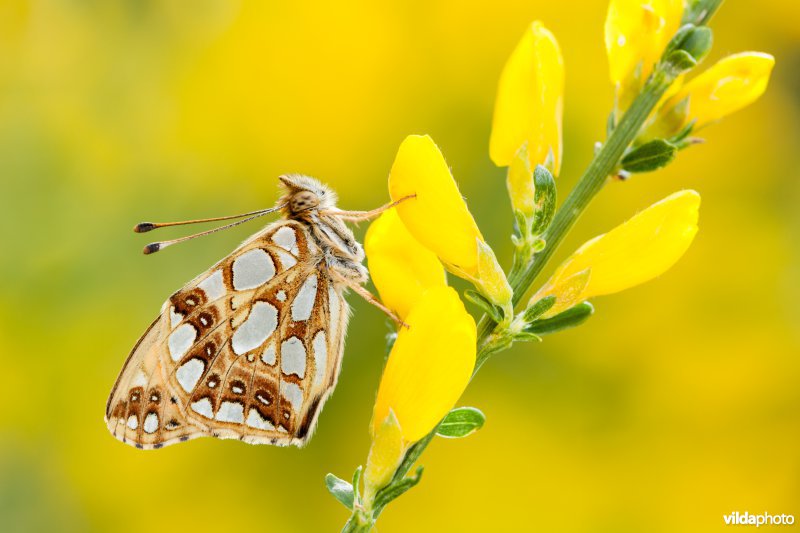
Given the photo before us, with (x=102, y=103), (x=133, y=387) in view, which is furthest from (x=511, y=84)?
(x=102, y=103)

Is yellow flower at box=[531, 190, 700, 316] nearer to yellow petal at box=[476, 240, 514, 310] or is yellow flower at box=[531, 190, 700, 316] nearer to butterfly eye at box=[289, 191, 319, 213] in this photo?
yellow petal at box=[476, 240, 514, 310]

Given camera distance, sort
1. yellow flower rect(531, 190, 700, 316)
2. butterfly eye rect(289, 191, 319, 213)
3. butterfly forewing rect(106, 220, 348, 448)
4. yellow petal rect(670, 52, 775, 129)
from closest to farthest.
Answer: yellow flower rect(531, 190, 700, 316)
yellow petal rect(670, 52, 775, 129)
butterfly forewing rect(106, 220, 348, 448)
butterfly eye rect(289, 191, 319, 213)

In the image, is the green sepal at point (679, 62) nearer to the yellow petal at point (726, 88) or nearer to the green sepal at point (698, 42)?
the green sepal at point (698, 42)

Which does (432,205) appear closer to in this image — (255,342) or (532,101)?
(532,101)

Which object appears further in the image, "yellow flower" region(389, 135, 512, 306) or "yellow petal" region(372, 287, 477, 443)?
"yellow flower" region(389, 135, 512, 306)

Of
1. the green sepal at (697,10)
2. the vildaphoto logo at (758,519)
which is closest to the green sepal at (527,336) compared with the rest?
the green sepal at (697,10)

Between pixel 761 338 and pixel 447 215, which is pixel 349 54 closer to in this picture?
pixel 761 338

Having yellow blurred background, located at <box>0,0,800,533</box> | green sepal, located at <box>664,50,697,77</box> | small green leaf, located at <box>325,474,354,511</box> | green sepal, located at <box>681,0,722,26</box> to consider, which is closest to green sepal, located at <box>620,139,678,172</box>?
green sepal, located at <box>664,50,697,77</box>
